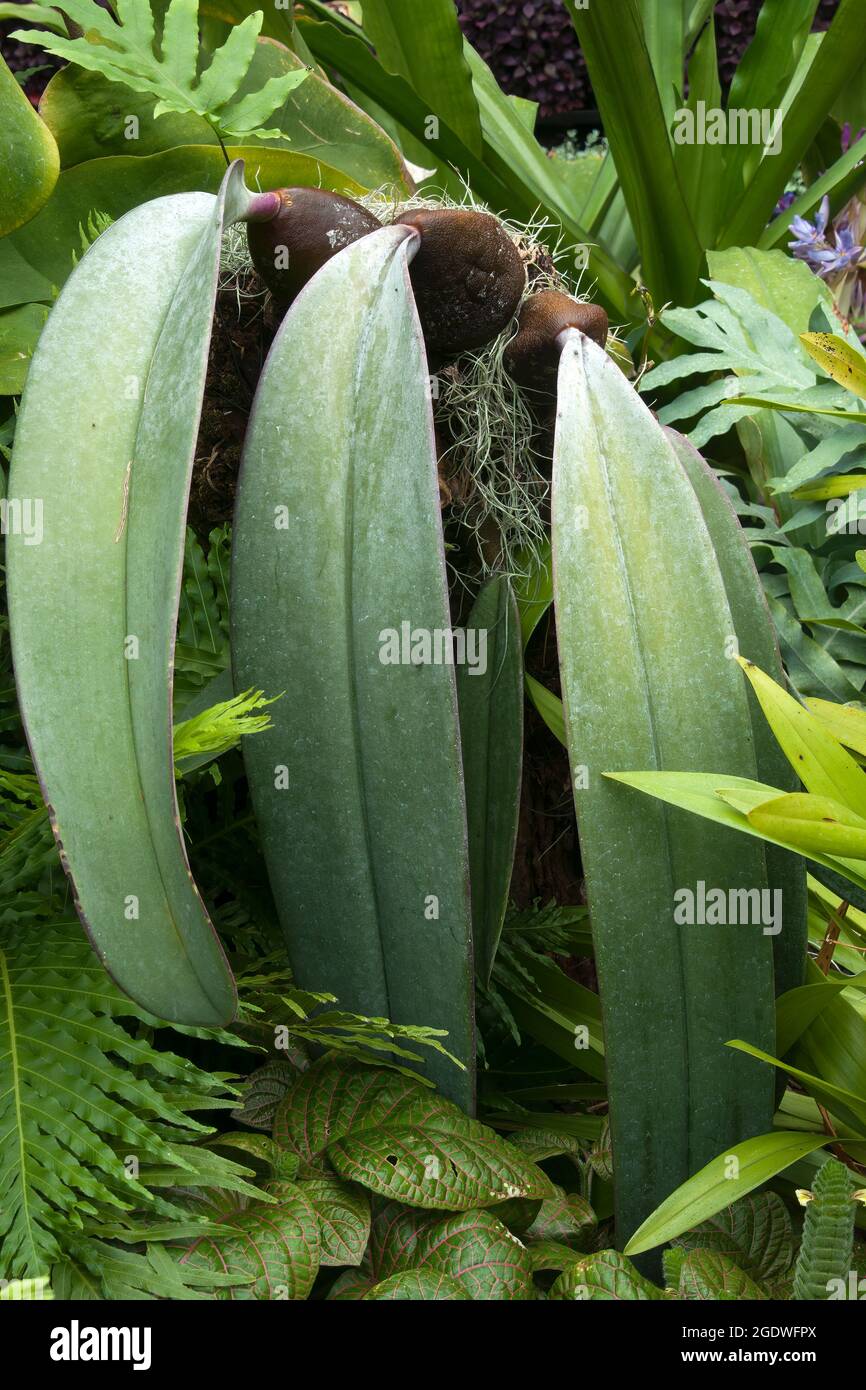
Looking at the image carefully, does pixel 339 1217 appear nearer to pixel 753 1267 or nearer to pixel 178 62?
pixel 753 1267

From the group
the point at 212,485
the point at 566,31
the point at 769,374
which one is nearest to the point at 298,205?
the point at 212,485

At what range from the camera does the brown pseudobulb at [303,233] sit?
35.4 inches

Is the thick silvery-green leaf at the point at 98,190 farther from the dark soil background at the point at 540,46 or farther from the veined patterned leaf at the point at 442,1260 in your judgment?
the dark soil background at the point at 540,46

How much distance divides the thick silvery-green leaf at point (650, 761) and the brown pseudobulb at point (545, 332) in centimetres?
8

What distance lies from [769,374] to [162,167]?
2.37 feet

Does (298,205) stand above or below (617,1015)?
above

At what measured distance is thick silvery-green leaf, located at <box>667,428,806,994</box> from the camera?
37.4 inches

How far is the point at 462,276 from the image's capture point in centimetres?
92

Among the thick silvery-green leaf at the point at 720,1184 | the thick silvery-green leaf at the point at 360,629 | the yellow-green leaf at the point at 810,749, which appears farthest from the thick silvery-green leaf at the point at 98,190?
the thick silvery-green leaf at the point at 720,1184

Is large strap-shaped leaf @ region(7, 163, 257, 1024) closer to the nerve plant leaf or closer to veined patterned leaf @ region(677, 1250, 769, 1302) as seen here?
the nerve plant leaf
